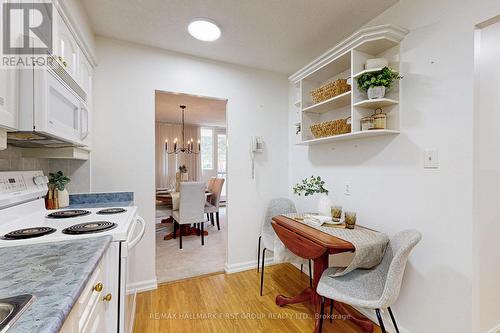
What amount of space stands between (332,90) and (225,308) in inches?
85.6

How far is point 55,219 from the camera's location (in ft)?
4.77

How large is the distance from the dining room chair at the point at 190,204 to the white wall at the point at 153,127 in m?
0.96

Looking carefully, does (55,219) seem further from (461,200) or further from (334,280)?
(461,200)

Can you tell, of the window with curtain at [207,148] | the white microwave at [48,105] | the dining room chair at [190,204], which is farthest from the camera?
the window with curtain at [207,148]

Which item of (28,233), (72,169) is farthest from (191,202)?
(28,233)

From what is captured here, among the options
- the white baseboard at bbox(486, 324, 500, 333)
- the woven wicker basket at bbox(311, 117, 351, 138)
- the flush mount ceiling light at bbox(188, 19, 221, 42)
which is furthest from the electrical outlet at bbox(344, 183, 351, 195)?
the flush mount ceiling light at bbox(188, 19, 221, 42)

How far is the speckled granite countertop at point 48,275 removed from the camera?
1.71ft

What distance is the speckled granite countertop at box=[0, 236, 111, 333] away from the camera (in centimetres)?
52

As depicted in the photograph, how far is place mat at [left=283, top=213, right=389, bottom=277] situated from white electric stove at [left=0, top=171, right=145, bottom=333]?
1.35 m

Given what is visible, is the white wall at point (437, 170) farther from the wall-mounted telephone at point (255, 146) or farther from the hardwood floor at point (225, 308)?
the wall-mounted telephone at point (255, 146)

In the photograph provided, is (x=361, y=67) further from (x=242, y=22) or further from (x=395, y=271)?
(x=395, y=271)

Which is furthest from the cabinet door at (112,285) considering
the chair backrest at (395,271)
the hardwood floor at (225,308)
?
the chair backrest at (395,271)

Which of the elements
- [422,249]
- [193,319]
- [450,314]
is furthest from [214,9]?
[450,314]

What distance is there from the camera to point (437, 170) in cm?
146
